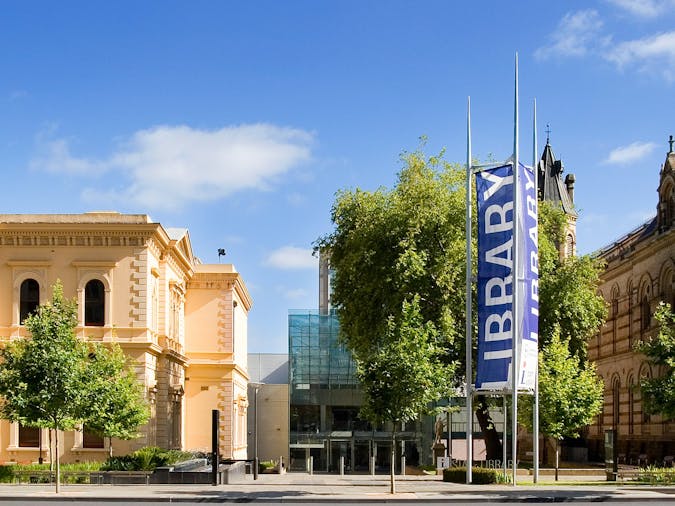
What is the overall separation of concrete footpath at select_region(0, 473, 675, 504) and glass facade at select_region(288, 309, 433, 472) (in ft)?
97.7

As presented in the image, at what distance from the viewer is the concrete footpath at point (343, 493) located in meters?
28.8

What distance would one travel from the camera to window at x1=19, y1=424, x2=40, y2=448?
46.7m

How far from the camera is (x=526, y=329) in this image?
3262 cm

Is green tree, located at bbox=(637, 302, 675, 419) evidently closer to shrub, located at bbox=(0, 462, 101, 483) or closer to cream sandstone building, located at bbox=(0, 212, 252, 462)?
shrub, located at bbox=(0, 462, 101, 483)

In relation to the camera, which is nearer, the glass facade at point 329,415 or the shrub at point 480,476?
the shrub at point 480,476

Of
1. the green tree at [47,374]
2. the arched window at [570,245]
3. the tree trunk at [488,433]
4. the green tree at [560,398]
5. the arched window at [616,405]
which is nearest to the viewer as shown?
the green tree at [47,374]

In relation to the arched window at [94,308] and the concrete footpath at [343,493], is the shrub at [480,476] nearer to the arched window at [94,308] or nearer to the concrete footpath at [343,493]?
the concrete footpath at [343,493]

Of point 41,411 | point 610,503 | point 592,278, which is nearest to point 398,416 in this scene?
point 610,503

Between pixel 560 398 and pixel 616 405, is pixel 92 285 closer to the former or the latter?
pixel 560 398

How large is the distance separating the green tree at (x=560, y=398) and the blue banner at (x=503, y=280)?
987 cm

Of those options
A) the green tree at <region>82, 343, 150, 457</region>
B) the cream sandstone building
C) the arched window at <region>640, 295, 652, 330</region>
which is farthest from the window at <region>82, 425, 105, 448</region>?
the arched window at <region>640, 295, 652, 330</region>

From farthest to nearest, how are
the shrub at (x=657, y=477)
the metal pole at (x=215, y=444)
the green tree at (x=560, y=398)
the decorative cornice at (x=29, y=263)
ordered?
the decorative cornice at (x=29, y=263) → the green tree at (x=560, y=398) → the shrub at (x=657, y=477) → the metal pole at (x=215, y=444)

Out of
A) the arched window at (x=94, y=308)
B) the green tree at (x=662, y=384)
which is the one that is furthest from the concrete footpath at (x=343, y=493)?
the arched window at (x=94, y=308)

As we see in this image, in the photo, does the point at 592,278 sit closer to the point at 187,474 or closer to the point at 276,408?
the point at 187,474
